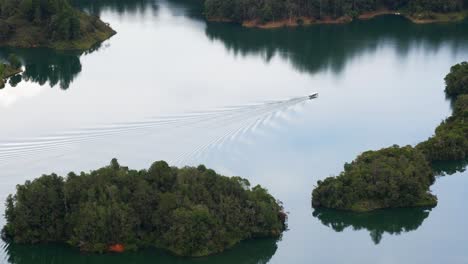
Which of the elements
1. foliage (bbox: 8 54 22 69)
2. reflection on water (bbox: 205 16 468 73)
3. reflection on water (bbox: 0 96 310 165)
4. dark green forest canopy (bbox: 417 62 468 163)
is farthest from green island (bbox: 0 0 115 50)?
dark green forest canopy (bbox: 417 62 468 163)

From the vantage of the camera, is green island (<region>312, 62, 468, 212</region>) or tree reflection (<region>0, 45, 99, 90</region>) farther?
tree reflection (<region>0, 45, 99, 90</region>)

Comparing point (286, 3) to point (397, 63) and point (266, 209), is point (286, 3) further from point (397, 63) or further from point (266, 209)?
point (266, 209)

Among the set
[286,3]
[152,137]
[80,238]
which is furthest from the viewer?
[286,3]

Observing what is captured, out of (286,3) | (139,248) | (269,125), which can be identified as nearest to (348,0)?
(286,3)

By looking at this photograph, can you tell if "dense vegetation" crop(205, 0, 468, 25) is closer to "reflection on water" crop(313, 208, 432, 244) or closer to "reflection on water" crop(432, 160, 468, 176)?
"reflection on water" crop(432, 160, 468, 176)

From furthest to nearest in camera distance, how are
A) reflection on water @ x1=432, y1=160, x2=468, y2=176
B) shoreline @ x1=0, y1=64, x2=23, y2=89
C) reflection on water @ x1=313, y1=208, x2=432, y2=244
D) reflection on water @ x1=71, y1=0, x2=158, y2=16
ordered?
1. reflection on water @ x1=71, y1=0, x2=158, y2=16
2. shoreline @ x1=0, y1=64, x2=23, y2=89
3. reflection on water @ x1=432, y1=160, x2=468, y2=176
4. reflection on water @ x1=313, y1=208, x2=432, y2=244

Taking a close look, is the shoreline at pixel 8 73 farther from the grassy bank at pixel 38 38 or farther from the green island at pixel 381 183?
the green island at pixel 381 183

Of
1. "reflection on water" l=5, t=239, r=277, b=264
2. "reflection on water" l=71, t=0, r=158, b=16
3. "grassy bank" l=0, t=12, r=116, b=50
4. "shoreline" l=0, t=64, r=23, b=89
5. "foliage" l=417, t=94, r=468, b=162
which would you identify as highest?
"reflection on water" l=71, t=0, r=158, b=16
